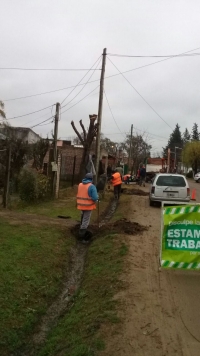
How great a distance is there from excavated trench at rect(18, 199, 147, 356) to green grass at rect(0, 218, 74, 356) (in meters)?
0.12

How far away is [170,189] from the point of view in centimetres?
1861

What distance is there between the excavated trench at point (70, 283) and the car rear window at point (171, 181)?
6286 millimetres

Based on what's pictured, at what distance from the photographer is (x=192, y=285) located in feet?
23.5

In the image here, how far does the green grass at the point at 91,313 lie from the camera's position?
5070 millimetres

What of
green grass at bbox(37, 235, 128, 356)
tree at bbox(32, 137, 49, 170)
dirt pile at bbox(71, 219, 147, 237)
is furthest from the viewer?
tree at bbox(32, 137, 49, 170)

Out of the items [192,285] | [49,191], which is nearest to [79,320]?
[192,285]

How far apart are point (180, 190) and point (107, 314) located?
13203mm

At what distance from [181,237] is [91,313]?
2580 millimetres

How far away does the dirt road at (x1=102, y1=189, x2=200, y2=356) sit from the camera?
193 inches

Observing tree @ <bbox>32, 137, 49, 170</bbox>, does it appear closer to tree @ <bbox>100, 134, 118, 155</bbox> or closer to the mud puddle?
the mud puddle

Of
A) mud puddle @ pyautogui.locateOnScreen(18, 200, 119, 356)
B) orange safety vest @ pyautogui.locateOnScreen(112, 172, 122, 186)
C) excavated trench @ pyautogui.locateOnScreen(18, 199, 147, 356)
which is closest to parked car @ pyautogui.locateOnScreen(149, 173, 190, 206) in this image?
orange safety vest @ pyautogui.locateOnScreen(112, 172, 122, 186)

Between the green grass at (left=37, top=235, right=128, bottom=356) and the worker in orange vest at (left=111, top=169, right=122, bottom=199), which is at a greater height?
the worker in orange vest at (left=111, top=169, right=122, bottom=199)

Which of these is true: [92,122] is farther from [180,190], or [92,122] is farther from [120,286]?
[120,286]

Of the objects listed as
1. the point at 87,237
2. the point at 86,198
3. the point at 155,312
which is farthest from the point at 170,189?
the point at 155,312
